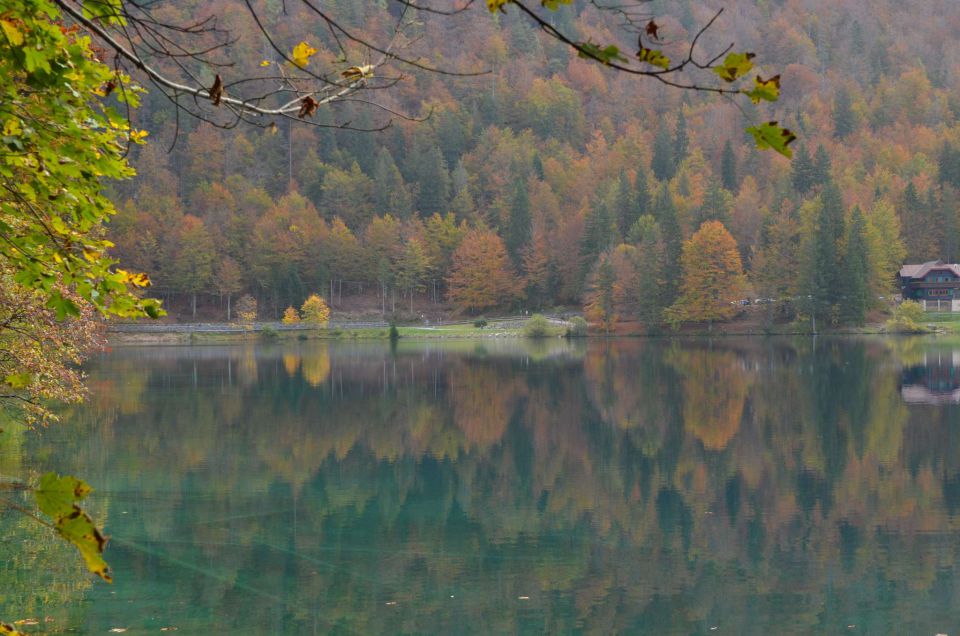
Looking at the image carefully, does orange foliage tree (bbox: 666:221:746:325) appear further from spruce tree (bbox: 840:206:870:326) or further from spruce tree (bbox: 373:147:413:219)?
spruce tree (bbox: 373:147:413:219)

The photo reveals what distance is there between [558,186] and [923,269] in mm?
56170

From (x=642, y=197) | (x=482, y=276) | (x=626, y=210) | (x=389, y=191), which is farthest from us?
(x=389, y=191)

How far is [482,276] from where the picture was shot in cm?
10862

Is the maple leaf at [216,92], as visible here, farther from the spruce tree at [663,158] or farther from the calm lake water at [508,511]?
the spruce tree at [663,158]

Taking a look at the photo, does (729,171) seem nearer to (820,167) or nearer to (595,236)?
(820,167)

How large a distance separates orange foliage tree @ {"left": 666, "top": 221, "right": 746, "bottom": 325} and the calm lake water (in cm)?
4824

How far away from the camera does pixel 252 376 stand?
166ft

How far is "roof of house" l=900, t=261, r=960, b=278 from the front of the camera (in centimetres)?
9377

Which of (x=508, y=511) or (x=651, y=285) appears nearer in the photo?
(x=508, y=511)

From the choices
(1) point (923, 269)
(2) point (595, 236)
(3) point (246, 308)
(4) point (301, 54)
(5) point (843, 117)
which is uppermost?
→ (5) point (843, 117)

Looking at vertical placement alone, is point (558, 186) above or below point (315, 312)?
above

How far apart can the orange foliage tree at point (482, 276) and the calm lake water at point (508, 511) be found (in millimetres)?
66644

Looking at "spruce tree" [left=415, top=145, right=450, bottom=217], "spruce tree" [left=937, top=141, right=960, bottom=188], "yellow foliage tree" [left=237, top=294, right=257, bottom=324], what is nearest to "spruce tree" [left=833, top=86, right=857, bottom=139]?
"spruce tree" [left=937, top=141, right=960, bottom=188]

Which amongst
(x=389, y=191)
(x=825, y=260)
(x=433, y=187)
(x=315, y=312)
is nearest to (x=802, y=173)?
(x=825, y=260)
